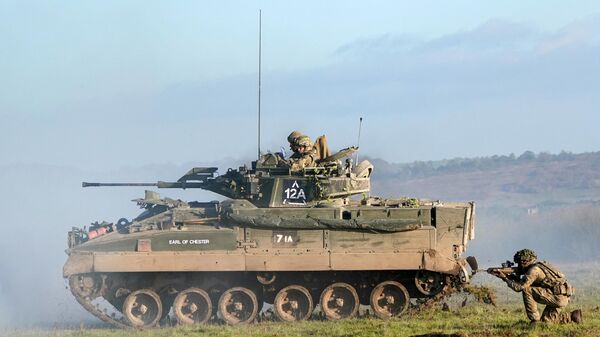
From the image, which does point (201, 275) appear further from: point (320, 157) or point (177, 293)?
point (320, 157)

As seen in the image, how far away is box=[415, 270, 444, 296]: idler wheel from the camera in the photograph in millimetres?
26641

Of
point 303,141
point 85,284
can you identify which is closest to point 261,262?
point 303,141

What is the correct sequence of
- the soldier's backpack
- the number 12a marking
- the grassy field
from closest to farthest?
the grassy field
the soldier's backpack
the number 12a marking

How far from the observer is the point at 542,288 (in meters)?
22.2

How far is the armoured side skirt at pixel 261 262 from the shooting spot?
85.9ft

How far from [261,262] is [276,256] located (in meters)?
0.34

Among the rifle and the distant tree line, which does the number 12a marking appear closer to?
the rifle

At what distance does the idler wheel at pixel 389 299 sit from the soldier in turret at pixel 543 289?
14.9ft

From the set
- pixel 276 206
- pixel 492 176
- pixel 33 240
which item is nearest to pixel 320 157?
pixel 276 206

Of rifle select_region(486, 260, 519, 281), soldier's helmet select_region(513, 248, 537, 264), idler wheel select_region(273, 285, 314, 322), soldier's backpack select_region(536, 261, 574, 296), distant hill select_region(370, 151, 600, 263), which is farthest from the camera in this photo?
distant hill select_region(370, 151, 600, 263)

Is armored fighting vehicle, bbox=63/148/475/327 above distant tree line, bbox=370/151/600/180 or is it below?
below

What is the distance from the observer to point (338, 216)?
26.4 m

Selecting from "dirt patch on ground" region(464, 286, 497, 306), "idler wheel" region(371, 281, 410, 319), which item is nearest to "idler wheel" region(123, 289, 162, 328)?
"idler wheel" region(371, 281, 410, 319)

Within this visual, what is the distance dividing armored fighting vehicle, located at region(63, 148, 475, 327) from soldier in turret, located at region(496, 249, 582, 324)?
3.86 meters
